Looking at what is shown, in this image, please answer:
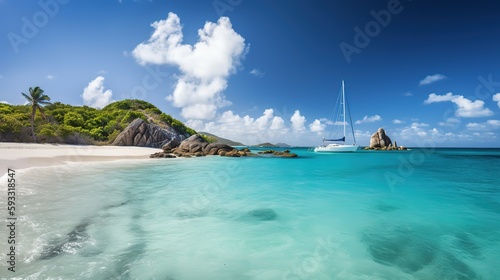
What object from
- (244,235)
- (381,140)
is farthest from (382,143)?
(244,235)

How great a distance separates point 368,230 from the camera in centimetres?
667

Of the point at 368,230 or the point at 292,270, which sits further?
the point at 368,230

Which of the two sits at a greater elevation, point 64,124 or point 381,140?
A: point 64,124

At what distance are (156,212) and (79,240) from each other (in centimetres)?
279

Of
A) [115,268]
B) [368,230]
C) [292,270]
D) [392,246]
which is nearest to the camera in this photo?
[115,268]

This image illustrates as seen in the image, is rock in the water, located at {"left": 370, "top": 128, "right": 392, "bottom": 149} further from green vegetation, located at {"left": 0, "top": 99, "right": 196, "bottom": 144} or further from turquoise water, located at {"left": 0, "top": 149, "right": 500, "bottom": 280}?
turquoise water, located at {"left": 0, "top": 149, "right": 500, "bottom": 280}

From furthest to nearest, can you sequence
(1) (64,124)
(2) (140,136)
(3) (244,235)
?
(2) (140,136), (1) (64,124), (3) (244,235)

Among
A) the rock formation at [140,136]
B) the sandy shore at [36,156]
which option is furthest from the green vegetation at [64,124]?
the sandy shore at [36,156]

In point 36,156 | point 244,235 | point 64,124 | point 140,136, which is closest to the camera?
point 244,235

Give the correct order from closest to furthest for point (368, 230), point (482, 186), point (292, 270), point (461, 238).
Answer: point (292, 270), point (461, 238), point (368, 230), point (482, 186)

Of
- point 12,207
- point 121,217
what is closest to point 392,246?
point 121,217

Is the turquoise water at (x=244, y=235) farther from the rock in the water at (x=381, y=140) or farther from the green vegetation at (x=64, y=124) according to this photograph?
the rock in the water at (x=381, y=140)

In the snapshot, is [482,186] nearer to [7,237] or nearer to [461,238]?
[461,238]

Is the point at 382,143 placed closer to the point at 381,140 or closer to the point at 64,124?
the point at 381,140
